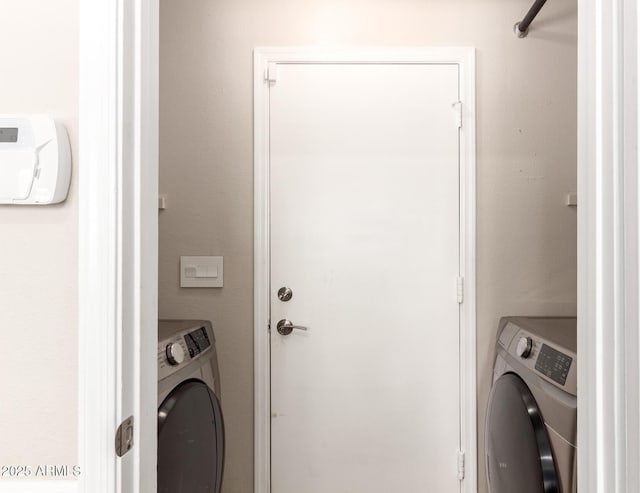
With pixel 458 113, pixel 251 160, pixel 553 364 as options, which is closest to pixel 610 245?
pixel 553 364

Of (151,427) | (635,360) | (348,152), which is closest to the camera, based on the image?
(635,360)

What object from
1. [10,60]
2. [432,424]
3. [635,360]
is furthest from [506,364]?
[10,60]

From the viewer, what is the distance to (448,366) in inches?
69.1

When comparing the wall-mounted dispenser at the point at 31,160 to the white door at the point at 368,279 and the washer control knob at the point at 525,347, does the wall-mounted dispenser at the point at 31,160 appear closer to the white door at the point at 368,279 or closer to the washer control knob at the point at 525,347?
the white door at the point at 368,279

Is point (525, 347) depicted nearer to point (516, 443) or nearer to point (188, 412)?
point (516, 443)

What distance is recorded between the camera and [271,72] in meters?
1.75

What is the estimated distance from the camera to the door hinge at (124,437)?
57 centimetres

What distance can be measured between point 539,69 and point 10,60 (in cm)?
190

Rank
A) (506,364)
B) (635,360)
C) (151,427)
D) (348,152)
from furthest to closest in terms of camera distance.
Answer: (348,152)
(506,364)
(151,427)
(635,360)

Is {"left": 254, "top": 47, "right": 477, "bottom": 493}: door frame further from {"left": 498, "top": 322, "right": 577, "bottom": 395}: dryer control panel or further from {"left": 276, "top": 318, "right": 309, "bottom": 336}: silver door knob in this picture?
{"left": 498, "top": 322, "right": 577, "bottom": 395}: dryer control panel

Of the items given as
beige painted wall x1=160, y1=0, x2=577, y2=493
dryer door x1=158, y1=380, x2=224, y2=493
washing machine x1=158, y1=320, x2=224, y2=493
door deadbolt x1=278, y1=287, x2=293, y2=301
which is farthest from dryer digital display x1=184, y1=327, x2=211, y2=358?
door deadbolt x1=278, y1=287, x2=293, y2=301

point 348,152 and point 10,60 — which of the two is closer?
point 10,60

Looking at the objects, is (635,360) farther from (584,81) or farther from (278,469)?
(278,469)

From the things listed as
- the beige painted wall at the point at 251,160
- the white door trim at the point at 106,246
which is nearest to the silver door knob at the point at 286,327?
the beige painted wall at the point at 251,160
